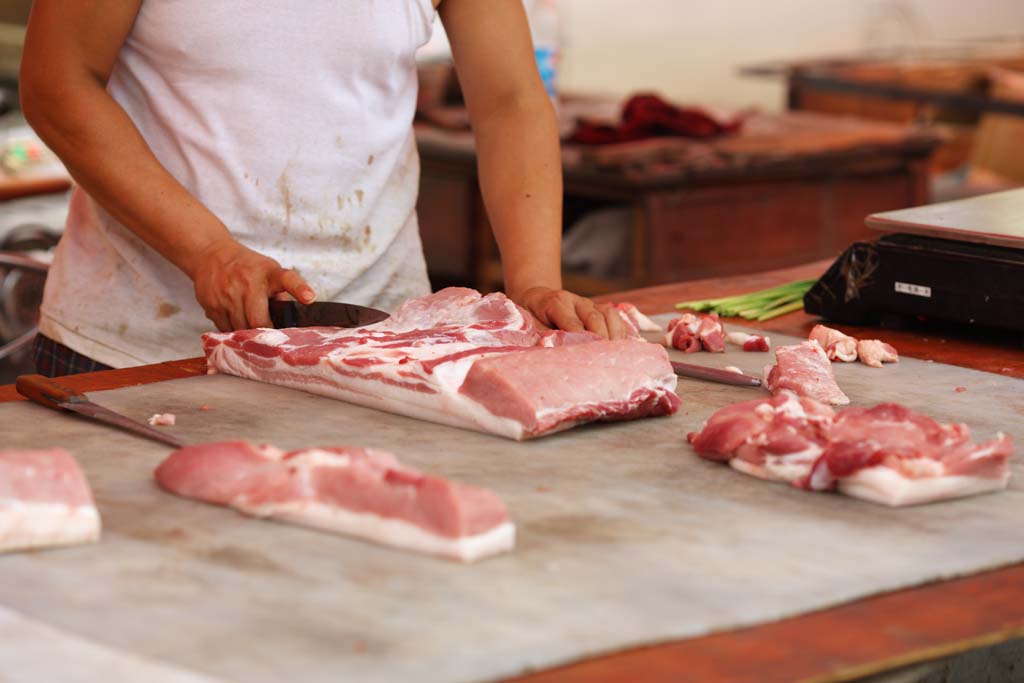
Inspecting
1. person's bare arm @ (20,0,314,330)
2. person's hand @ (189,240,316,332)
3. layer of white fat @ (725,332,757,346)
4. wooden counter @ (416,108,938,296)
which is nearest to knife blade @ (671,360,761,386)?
layer of white fat @ (725,332,757,346)

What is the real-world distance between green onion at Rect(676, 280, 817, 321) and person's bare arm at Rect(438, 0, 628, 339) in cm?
35

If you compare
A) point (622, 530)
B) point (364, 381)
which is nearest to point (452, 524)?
point (622, 530)

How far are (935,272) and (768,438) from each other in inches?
35.5

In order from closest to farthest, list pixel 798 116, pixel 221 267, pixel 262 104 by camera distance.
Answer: pixel 221 267 → pixel 262 104 → pixel 798 116

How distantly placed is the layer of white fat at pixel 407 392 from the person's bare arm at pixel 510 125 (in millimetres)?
574

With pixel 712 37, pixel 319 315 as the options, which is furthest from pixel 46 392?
pixel 712 37

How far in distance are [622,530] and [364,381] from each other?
0.58m

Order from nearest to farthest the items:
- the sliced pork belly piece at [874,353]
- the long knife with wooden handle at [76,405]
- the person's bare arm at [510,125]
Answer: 1. the long knife with wooden handle at [76,405]
2. the sliced pork belly piece at [874,353]
3. the person's bare arm at [510,125]

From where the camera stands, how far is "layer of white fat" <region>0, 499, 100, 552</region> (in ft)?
4.86

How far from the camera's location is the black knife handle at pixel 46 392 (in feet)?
6.48

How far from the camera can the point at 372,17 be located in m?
2.52

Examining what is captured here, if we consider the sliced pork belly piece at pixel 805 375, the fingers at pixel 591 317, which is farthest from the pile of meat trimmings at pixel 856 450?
the fingers at pixel 591 317

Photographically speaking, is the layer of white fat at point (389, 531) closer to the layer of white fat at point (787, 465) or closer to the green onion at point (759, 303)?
the layer of white fat at point (787, 465)

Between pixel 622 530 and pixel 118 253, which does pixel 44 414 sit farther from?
pixel 622 530
